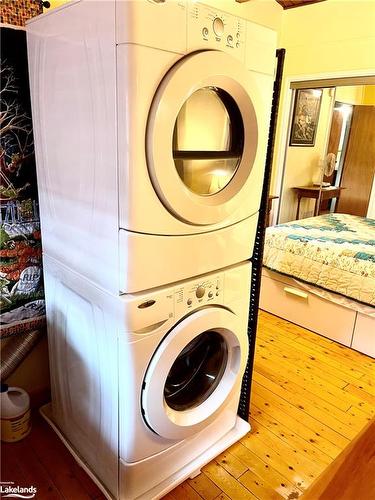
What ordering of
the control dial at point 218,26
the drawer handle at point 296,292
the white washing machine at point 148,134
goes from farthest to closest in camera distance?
the drawer handle at point 296,292, the control dial at point 218,26, the white washing machine at point 148,134

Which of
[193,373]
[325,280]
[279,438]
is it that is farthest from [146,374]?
[325,280]

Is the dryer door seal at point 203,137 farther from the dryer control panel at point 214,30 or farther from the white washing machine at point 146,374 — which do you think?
the white washing machine at point 146,374

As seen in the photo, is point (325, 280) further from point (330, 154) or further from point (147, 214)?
point (330, 154)

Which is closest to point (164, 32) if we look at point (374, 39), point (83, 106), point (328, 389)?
A: point (83, 106)

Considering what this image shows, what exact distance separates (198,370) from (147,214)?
2.79 feet

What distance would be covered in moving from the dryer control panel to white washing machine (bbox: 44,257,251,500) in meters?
0.75

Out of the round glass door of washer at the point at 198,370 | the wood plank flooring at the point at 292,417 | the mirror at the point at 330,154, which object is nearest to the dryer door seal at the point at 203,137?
the round glass door of washer at the point at 198,370

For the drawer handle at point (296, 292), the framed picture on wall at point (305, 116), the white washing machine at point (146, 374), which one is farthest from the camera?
the framed picture on wall at point (305, 116)

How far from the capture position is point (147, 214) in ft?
3.44

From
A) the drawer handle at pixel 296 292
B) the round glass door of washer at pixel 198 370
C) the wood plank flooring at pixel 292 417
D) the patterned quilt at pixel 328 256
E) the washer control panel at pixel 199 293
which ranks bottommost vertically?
the wood plank flooring at pixel 292 417

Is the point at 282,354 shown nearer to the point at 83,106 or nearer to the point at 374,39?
the point at 83,106

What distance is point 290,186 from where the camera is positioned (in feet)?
14.7

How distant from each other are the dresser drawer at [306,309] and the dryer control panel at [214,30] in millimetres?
1966

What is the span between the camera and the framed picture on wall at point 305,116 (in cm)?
417
